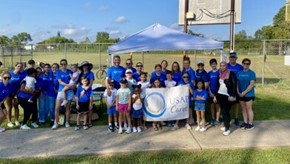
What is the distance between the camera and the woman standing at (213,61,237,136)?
6.15 m

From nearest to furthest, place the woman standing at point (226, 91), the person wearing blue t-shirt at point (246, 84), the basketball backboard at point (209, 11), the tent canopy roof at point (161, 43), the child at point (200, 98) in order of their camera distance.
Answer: the woman standing at point (226, 91) < the person wearing blue t-shirt at point (246, 84) < the child at point (200, 98) < the tent canopy roof at point (161, 43) < the basketball backboard at point (209, 11)

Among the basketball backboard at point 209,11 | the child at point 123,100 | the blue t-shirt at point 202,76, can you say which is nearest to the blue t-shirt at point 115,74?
the child at point 123,100

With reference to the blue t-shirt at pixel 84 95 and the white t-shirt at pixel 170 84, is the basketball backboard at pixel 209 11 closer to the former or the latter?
the white t-shirt at pixel 170 84

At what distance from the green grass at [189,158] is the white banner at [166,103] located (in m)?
1.52

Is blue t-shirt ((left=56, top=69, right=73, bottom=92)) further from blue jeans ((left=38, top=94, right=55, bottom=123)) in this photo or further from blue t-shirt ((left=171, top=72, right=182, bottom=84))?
blue t-shirt ((left=171, top=72, right=182, bottom=84))

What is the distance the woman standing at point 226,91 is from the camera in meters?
6.15

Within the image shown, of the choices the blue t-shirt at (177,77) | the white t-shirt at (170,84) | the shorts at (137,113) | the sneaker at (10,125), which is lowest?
the sneaker at (10,125)

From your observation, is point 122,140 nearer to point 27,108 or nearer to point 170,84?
point 170,84

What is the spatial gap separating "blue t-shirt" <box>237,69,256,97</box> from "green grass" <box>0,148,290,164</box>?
5.37 feet

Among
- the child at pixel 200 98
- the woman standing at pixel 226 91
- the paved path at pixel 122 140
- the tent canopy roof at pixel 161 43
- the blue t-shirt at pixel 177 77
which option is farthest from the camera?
the tent canopy roof at pixel 161 43

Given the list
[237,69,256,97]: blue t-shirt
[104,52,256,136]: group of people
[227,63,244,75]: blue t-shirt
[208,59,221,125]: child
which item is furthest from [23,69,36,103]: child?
[237,69,256,97]: blue t-shirt

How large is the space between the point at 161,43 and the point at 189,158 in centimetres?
357

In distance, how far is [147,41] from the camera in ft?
25.1

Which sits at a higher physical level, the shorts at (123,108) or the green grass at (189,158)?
the shorts at (123,108)
